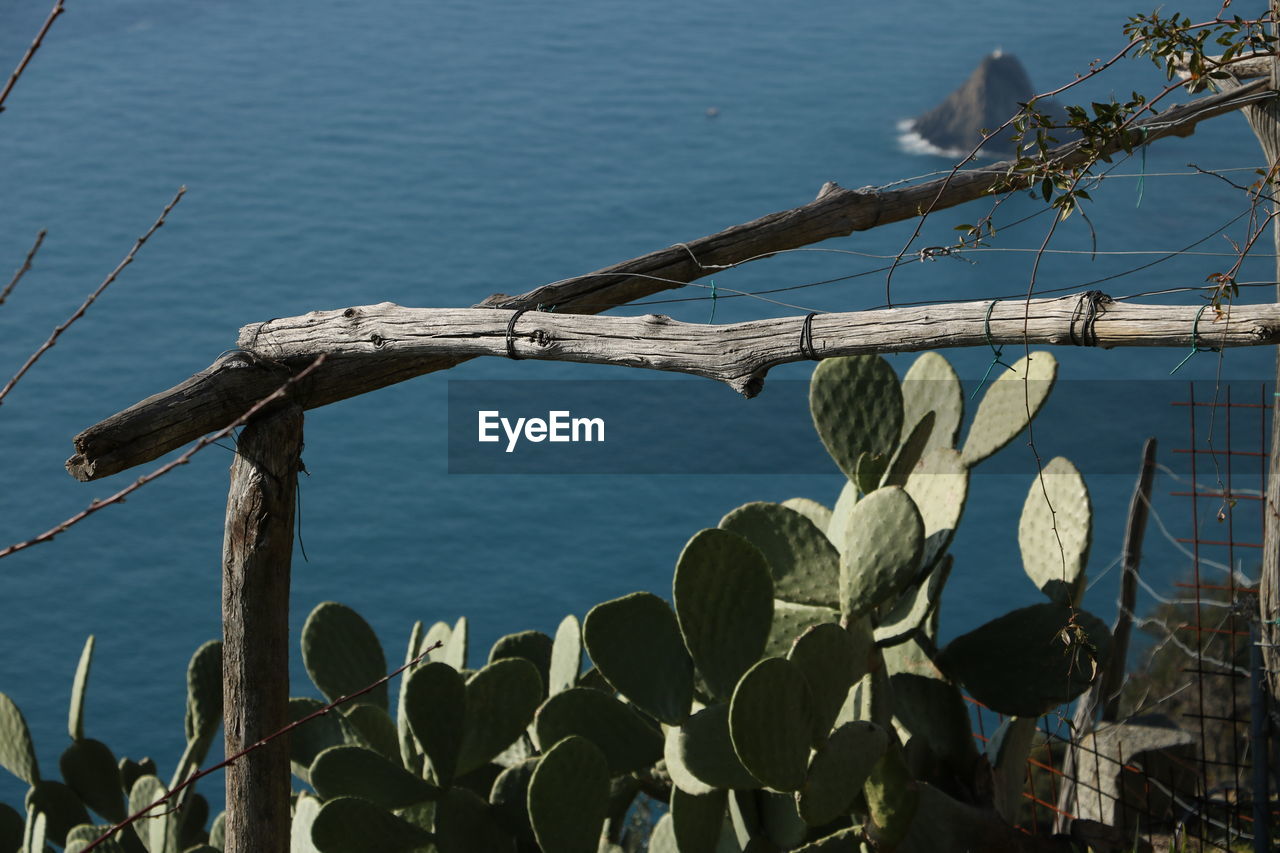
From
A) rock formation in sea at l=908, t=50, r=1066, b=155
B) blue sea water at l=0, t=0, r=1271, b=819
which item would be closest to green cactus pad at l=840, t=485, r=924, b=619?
blue sea water at l=0, t=0, r=1271, b=819

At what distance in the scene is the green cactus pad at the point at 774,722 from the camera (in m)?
2.13

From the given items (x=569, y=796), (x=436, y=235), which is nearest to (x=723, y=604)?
(x=569, y=796)

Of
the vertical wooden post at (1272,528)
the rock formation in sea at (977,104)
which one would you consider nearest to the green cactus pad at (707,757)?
the vertical wooden post at (1272,528)

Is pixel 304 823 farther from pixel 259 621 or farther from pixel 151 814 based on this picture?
pixel 259 621

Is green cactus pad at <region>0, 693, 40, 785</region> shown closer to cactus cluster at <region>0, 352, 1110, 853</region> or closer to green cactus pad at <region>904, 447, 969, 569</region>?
cactus cluster at <region>0, 352, 1110, 853</region>

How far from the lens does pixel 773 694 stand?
2158mm

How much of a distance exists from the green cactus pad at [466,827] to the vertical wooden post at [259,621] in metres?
0.46

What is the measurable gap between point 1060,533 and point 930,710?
455 millimetres

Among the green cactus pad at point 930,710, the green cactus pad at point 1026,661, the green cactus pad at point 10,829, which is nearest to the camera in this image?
the green cactus pad at point 1026,661

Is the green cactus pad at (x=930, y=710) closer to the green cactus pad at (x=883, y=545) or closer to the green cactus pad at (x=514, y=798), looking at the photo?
the green cactus pad at (x=883, y=545)

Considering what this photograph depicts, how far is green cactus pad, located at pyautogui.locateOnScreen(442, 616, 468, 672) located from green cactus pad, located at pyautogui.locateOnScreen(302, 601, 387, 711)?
18cm

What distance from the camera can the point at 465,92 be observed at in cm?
1365

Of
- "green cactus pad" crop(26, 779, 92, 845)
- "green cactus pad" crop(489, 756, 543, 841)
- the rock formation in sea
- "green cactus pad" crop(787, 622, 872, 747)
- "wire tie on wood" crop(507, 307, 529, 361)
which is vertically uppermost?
the rock formation in sea

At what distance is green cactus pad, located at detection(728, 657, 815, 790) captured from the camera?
6.98ft
